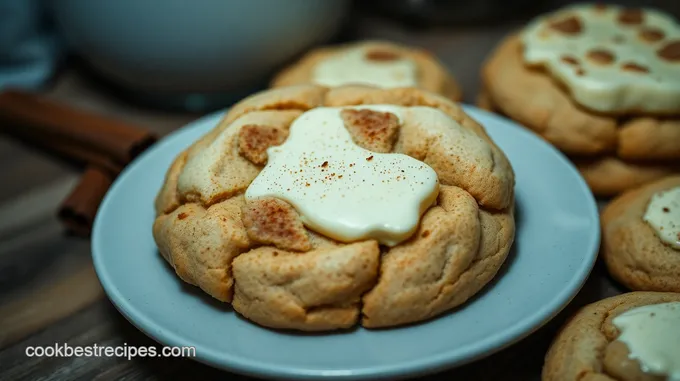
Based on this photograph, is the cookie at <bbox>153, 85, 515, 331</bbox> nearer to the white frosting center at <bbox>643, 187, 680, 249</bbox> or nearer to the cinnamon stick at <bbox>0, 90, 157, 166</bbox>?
the white frosting center at <bbox>643, 187, 680, 249</bbox>

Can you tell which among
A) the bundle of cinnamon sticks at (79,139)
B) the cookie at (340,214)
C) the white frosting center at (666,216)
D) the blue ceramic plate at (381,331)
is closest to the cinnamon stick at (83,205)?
the bundle of cinnamon sticks at (79,139)

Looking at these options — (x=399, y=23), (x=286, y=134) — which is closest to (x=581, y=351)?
(x=286, y=134)

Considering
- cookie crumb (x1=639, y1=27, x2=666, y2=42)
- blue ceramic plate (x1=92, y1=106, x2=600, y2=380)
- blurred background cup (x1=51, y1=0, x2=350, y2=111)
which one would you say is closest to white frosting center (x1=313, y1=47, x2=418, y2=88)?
blurred background cup (x1=51, y1=0, x2=350, y2=111)

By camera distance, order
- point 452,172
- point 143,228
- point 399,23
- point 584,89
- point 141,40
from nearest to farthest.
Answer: point 452,172, point 143,228, point 584,89, point 141,40, point 399,23

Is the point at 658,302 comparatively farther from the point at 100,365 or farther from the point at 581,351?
the point at 100,365

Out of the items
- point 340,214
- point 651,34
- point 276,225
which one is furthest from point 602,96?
point 276,225

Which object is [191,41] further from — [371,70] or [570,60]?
[570,60]
